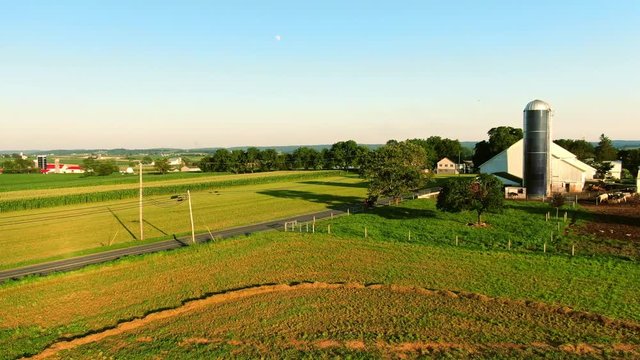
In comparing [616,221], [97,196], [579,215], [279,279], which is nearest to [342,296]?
[279,279]

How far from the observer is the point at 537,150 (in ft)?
224

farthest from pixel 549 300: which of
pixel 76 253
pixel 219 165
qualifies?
pixel 219 165

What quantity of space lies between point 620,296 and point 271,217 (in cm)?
4123

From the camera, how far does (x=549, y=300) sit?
24109mm

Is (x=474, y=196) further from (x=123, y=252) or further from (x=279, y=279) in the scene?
(x=123, y=252)

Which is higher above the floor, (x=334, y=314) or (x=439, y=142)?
(x=439, y=142)

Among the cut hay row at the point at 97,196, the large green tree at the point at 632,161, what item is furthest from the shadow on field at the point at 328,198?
the large green tree at the point at 632,161

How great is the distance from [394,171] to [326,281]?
36718mm

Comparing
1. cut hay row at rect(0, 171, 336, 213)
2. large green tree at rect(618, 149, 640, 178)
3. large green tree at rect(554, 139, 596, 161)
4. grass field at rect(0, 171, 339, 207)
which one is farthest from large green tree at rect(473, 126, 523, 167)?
cut hay row at rect(0, 171, 336, 213)

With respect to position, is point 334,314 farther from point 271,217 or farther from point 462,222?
point 271,217

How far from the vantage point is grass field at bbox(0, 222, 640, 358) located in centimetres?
2345

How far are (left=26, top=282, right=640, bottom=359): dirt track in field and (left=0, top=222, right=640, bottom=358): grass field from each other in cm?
87

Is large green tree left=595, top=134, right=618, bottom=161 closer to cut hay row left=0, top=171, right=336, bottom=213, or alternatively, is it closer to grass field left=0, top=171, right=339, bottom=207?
grass field left=0, top=171, right=339, bottom=207

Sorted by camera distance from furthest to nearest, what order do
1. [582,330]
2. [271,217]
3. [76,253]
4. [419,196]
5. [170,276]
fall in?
[419,196]
[271,217]
[76,253]
[170,276]
[582,330]
